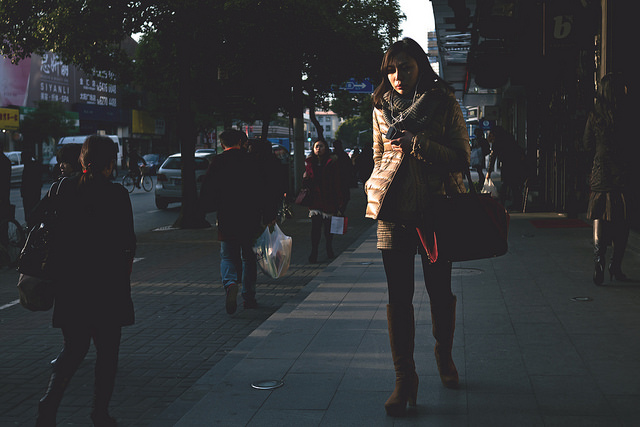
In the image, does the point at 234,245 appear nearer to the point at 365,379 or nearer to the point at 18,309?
the point at 18,309

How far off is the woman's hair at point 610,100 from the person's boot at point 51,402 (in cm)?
559

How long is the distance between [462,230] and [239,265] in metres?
4.13

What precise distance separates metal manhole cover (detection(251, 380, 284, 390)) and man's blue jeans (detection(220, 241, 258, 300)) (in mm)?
2921

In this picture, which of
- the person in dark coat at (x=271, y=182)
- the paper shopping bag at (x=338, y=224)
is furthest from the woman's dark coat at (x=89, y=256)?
the paper shopping bag at (x=338, y=224)

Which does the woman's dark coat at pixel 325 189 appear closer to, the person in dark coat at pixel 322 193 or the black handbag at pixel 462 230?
the person in dark coat at pixel 322 193

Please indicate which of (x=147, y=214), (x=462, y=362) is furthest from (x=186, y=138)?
(x=462, y=362)

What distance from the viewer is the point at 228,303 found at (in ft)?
25.2

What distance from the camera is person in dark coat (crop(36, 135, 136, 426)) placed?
412 centimetres

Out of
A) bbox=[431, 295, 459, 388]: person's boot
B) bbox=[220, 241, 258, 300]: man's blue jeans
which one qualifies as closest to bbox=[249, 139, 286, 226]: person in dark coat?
bbox=[220, 241, 258, 300]: man's blue jeans

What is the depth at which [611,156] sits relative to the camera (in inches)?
307

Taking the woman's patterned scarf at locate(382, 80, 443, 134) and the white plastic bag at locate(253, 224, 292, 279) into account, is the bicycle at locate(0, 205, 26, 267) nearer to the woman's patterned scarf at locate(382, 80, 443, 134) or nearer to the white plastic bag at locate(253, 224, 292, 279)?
the white plastic bag at locate(253, 224, 292, 279)

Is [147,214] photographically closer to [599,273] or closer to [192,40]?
[192,40]

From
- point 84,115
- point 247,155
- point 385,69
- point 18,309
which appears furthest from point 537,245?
point 84,115

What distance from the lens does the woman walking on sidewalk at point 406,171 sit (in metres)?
4.16
